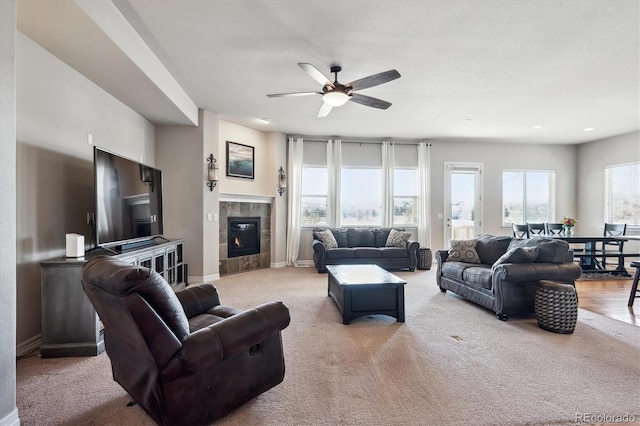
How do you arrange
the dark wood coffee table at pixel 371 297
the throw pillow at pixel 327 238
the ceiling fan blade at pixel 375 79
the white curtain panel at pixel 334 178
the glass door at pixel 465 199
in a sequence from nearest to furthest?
the ceiling fan blade at pixel 375 79 < the dark wood coffee table at pixel 371 297 < the throw pillow at pixel 327 238 < the white curtain panel at pixel 334 178 < the glass door at pixel 465 199

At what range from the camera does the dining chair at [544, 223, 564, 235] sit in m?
6.84

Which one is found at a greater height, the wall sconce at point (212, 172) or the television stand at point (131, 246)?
the wall sconce at point (212, 172)

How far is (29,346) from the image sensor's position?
107 inches

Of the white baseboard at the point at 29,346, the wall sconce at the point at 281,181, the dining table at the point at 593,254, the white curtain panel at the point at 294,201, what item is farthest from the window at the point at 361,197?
the white baseboard at the point at 29,346

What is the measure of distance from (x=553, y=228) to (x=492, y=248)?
351 cm

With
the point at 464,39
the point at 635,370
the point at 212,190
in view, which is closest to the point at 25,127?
the point at 212,190

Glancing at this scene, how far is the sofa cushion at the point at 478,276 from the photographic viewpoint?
3738 mm

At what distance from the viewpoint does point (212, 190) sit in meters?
5.64

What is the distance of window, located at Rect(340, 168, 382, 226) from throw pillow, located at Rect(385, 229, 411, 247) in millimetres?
791

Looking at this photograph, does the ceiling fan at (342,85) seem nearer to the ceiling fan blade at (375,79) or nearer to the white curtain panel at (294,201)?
the ceiling fan blade at (375,79)

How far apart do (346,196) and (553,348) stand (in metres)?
5.19

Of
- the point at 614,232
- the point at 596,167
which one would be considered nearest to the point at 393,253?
the point at 614,232

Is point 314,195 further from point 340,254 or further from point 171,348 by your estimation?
point 171,348

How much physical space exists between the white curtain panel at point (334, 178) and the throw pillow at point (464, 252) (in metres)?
3.07
